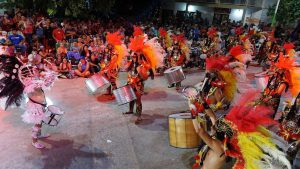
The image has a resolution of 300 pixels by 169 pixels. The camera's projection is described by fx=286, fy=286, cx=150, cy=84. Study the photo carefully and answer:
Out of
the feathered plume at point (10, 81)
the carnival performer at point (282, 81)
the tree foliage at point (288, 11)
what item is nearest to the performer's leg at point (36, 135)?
the feathered plume at point (10, 81)

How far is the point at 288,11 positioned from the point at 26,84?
75.5 feet

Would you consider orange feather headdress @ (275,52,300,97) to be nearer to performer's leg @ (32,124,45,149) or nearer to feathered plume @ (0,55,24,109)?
performer's leg @ (32,124,45,149)

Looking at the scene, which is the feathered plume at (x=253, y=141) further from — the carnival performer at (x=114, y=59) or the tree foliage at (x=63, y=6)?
the tree foliage at (x=63, y=6)

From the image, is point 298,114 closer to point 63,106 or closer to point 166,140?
point 166,140

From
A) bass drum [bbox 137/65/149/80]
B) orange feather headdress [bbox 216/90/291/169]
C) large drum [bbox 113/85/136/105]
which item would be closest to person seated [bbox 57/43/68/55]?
bass drum [bbox 137/65/149/80]

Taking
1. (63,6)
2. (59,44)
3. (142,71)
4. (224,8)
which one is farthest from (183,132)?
(224,8)

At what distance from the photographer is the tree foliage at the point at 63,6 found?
51.5 feet

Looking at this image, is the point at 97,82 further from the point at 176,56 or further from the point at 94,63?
the point at 176,56

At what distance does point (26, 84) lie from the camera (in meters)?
4.99

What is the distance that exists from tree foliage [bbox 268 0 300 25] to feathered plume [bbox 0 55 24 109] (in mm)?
22793

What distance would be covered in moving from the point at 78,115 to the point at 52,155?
1914 mm

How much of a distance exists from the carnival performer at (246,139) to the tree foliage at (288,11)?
2226cm

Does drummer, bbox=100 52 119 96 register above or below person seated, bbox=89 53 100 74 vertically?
above

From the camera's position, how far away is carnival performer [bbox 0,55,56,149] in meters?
4.97
